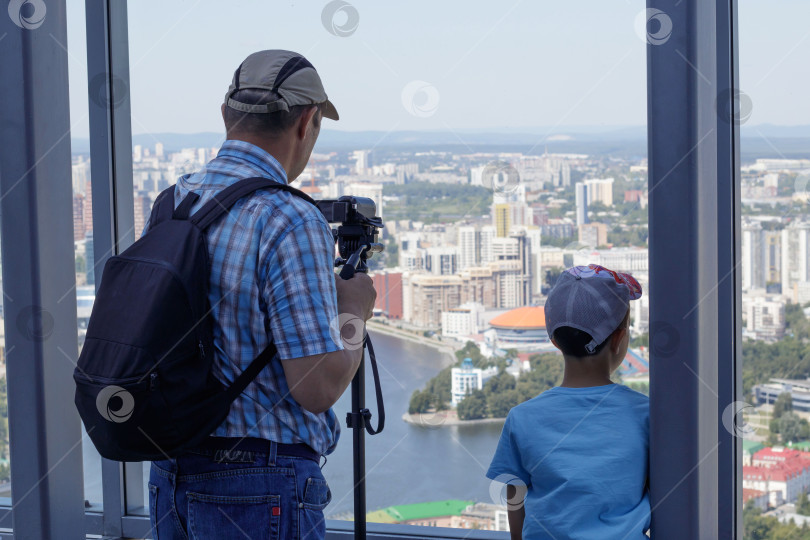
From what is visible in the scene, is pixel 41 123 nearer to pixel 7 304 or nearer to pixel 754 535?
pixel 7 304

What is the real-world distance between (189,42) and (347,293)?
1.54m

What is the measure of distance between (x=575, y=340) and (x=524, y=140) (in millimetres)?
972

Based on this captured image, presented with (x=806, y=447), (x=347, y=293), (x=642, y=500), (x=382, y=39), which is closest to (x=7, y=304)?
(x=347, y=293)

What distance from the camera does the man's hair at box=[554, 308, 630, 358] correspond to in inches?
61.2

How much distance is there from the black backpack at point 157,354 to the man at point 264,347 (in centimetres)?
3

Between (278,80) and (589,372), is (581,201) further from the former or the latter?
(278,80)

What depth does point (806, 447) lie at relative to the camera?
1.85 m

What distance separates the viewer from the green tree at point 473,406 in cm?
234

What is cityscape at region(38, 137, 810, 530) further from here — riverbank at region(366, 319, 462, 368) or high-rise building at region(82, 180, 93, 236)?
high-rise building at region(82, 180, 93, 236)

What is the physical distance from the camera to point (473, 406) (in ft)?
7.72

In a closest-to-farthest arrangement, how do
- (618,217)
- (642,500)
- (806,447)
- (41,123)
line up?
(642,500)
(806,447)
(41,123)
(618,217)

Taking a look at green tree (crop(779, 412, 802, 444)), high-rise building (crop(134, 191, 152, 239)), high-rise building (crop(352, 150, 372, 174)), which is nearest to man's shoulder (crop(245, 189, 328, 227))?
high-rise building (crop(352, 150, 372, 174))

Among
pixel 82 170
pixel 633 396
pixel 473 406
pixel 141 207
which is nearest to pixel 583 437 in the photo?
pixel 633 396

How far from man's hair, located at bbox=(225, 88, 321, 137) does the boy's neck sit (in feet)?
2.54
